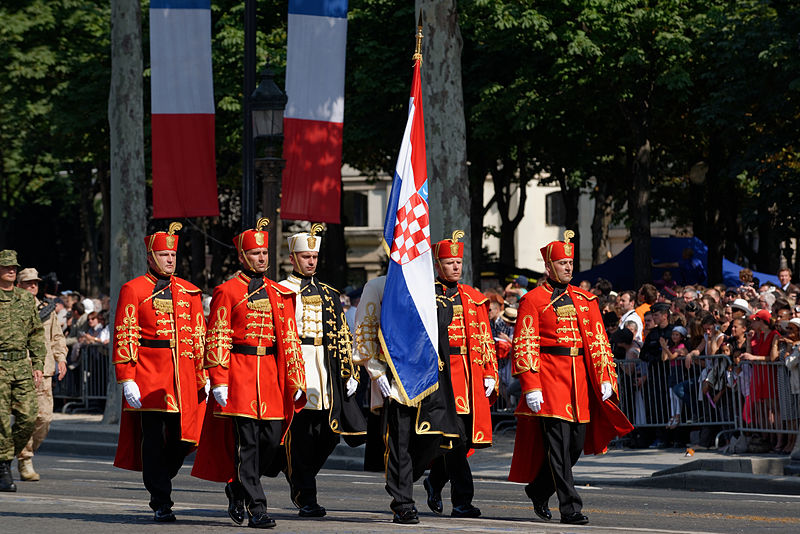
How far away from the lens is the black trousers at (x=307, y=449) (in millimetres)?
10820

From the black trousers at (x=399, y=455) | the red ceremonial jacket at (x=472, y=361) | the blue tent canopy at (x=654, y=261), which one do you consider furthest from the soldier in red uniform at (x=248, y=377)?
the blue tent canopy at (x=654, y=261)

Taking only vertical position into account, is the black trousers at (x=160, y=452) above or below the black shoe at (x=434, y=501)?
above

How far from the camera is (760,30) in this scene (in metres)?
30.0

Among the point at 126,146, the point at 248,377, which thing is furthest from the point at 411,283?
the point at 126,146

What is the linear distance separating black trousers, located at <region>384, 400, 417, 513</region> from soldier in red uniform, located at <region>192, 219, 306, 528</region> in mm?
672

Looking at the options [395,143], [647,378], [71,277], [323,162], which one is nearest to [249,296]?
[647,378]

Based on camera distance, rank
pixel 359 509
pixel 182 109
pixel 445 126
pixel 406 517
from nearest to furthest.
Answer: pixel 406 517, pixel 359 509, pixel 445 126, pixel 182 109

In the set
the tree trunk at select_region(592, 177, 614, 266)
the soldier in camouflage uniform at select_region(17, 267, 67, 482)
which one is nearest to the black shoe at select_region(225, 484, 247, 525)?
the soldier in camouflage uniform at select_region(17, 267, 67, 482)

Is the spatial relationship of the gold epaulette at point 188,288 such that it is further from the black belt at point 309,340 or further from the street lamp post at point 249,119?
the street lamp post at point 249,119

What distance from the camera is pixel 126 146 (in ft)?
73.7

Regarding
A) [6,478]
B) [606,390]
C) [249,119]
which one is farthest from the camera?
[249,119]

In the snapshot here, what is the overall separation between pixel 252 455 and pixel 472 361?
1838 mm

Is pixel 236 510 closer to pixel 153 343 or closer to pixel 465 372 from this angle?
pixel 153 343

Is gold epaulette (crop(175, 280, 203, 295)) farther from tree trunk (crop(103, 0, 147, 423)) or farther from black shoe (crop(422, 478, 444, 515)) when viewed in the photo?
tree trunk (crop(103, 0, 147, 423))
